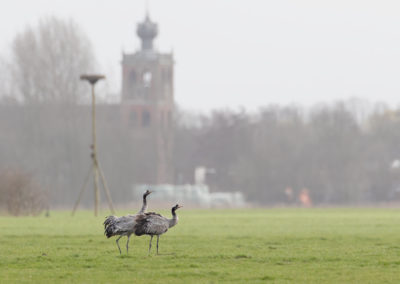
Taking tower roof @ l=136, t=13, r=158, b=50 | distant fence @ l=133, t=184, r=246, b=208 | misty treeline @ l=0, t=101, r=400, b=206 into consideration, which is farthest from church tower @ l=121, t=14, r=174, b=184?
distant fence @ l=133, t=184, r=246, b=208

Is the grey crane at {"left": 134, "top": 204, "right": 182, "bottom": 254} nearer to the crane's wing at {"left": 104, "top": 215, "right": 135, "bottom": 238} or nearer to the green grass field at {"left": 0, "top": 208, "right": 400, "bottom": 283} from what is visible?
the crane's wing at {"left": 104, "top": 215, "right": 135, "bottom": 238}

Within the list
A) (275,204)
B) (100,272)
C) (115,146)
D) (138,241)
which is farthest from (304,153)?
(100,272)

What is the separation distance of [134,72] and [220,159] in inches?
906

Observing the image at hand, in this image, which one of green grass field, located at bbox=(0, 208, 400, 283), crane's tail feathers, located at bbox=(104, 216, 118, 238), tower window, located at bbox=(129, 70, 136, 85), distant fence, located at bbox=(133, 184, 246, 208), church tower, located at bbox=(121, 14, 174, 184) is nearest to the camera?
green grass field, located at bbox=(0, 208, 400, 283)

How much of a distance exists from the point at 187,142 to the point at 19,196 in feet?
321

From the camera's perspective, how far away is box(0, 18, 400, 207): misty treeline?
3716 inches

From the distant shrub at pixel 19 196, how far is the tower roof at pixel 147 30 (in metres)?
103

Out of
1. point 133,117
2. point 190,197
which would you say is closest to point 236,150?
point 133,117

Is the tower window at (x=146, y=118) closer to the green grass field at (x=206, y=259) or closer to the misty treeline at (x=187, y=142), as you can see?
the misty treeline at (x=187, y=142)

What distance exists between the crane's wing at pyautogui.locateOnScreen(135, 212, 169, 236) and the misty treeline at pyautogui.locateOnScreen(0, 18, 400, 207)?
34.5 m

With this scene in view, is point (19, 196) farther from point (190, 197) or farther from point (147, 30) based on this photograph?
point (147, 30)

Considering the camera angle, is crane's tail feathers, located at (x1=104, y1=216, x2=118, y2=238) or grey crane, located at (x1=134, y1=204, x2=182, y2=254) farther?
grey crane, located at (x1=134, y1=204, x2=182, y2=254)

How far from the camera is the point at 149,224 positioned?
70.3 ft

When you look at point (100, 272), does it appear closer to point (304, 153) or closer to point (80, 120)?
point (80, 120)
